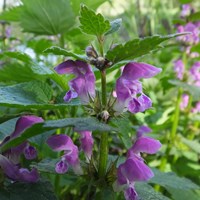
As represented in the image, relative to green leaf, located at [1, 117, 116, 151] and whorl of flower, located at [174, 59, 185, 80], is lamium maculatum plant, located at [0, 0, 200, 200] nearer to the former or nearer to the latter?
green leaf, located at [1, 117, 116, 151]

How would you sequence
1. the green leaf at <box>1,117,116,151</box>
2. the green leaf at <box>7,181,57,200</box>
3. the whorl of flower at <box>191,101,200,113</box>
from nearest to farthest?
the green leaf at <box>1,117,116,151</box> → the green leaf at <box>7,181,57,200</box> → the whorl of flower at <box>191,101,200,113</box>

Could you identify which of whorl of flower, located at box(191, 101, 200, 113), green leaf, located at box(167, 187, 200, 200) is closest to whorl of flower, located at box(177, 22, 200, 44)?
whorl of flower, located at box(191, 101, 200, 113)

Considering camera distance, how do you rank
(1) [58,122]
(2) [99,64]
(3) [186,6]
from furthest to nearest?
(3) [186,6] < (2) [99,64] < (1) [58,122]

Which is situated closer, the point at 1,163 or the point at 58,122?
the point at 58,122

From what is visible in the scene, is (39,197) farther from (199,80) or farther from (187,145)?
(199,80)

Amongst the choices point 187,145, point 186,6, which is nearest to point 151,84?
point 186,6

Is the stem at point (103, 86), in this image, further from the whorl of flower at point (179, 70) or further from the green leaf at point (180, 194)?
the whorl of flower at point (179, 70)
